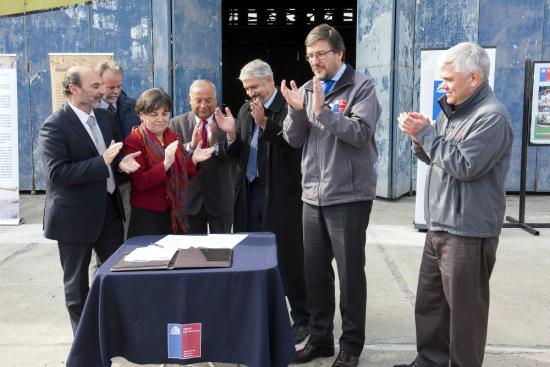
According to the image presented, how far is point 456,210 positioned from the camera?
2.41 m

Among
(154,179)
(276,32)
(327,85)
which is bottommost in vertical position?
(154,179)

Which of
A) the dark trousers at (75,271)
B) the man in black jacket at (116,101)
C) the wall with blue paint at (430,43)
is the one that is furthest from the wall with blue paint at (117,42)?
the dark trousers at (75,271)

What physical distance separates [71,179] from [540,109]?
5.18 metres

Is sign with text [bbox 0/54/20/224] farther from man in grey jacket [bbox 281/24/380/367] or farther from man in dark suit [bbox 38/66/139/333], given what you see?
man in grey jacket [bbox 281/24/380/367]

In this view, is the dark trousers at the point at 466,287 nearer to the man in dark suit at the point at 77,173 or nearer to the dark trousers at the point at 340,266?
the dark trousers at the point at 340,266

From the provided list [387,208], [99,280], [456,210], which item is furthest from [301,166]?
[387,208]

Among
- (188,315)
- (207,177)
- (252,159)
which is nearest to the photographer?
(188,315)

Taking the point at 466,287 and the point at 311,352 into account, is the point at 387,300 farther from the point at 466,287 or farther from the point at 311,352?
the point at 466,287

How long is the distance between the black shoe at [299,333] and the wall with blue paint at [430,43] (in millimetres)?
4438

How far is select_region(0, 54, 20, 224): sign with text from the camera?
6.02 meters

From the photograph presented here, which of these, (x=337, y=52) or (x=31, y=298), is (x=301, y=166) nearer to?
(x=337, y=52)

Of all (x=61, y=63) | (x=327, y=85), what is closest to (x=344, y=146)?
(x=327, y=85)

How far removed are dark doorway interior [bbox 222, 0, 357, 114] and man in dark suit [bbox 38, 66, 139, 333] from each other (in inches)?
629

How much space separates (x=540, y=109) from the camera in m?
6.04
